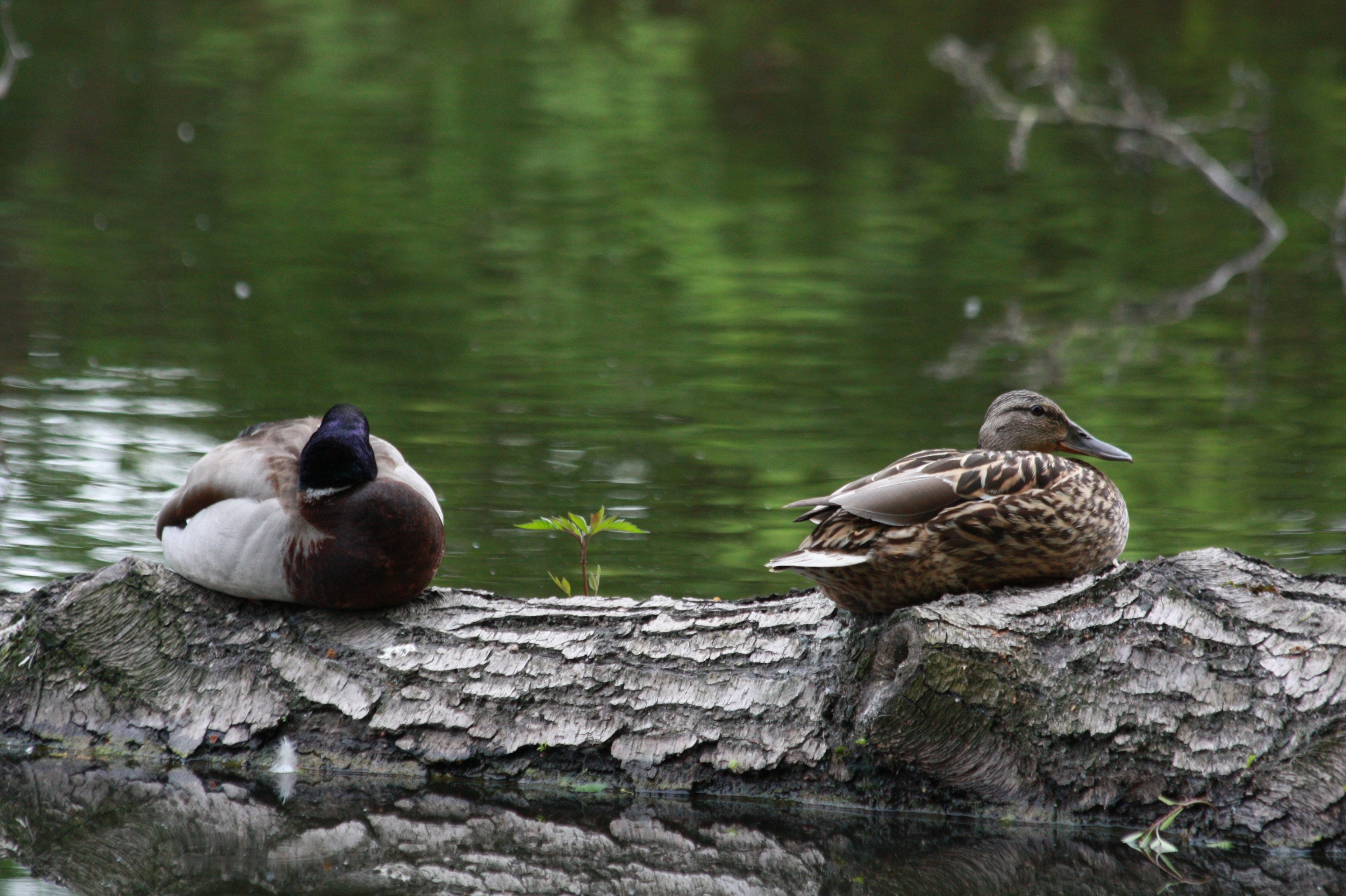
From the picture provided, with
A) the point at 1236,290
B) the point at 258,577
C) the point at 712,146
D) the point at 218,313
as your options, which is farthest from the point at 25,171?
the point at 258,577

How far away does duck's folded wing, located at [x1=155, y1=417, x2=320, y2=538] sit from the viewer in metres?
4.24

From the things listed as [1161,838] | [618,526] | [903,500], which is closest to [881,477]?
[903,500]

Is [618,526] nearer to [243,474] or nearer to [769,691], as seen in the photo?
[769,691]

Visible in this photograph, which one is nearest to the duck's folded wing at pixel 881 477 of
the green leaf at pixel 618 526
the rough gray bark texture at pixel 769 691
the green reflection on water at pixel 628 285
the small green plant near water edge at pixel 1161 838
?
the rough gray bark texture at pixel 769 691

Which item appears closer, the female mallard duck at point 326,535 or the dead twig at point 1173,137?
the female mallard duck at point 326,535

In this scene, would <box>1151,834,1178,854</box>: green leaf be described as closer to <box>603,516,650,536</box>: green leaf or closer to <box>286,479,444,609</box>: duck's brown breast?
<box>603,516,650,536</box>: green leaf

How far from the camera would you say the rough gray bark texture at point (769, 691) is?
3.66 m

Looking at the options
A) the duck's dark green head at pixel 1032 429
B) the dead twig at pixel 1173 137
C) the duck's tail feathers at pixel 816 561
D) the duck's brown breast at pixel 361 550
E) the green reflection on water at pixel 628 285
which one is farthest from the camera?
the dead twig at pixel 1173 137

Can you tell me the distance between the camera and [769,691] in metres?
3.95

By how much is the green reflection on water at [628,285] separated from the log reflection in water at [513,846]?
1.79 meters

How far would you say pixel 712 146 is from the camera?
1786 centimetres

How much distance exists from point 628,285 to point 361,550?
25.9ft

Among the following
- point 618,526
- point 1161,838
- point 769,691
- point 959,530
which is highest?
point 959,530

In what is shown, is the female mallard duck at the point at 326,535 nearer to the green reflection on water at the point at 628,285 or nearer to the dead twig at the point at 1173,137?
the green reflection on water at the point at 628,285
